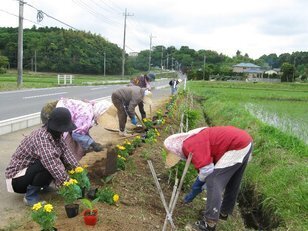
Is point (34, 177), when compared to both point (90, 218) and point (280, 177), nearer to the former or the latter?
point (90, 218)

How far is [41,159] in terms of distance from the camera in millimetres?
4445

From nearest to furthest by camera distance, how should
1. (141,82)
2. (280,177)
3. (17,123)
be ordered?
(280,177), (17,123), (141,82)

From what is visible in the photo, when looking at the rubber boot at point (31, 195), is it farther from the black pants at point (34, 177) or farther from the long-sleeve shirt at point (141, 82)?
the long-sleeve shirt at point (141, 82)

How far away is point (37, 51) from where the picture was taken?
6962cm

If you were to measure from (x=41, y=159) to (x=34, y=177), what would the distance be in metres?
0.30

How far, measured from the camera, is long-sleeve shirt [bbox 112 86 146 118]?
9414 millimetres

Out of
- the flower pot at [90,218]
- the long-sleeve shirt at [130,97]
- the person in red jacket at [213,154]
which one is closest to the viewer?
the flower pot at [90,218]

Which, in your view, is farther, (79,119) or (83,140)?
(83,140)

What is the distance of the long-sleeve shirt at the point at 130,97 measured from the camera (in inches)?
371

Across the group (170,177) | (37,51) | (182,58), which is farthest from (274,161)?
(182,58)

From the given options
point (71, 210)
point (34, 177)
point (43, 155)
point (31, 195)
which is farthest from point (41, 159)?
point (71, 210)

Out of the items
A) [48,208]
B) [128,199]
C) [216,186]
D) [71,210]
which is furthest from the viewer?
[128,199]

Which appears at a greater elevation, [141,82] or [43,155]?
[141,82]

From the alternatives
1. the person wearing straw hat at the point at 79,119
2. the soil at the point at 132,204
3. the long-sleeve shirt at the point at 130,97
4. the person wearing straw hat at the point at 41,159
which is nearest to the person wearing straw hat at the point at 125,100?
the long-sleeve shirt at the point at 130,97
